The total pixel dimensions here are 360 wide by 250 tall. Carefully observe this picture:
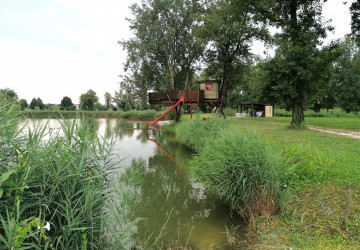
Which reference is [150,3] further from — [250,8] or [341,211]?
[341,211]

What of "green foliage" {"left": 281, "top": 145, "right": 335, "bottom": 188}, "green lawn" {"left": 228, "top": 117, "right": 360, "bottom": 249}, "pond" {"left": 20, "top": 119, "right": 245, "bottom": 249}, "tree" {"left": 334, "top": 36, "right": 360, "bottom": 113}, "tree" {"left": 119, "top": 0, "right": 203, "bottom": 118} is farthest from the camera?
"tree" {"left": 334, "top": 36, "right": 360, "bottom": 113}

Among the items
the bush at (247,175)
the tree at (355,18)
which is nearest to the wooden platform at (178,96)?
the tree at (355,18)

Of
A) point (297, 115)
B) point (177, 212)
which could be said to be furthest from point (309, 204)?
point (297, 115)

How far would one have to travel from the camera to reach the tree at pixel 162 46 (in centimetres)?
2703

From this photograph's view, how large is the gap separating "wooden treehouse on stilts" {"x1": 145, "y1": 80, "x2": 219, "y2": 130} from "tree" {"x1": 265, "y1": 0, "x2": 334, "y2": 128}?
27.6 feet

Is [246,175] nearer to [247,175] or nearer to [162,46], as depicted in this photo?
[247,175]

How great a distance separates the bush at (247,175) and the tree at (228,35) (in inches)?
689

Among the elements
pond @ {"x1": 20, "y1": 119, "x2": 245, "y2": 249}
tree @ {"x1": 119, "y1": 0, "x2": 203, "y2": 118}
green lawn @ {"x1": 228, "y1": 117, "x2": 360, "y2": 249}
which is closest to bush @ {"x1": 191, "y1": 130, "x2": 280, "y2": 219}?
green lawn @ {"x1": 228, "y1": 117, "x2": 360, "y2": 249}

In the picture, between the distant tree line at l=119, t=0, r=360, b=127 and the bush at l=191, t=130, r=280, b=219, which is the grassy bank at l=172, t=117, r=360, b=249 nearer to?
the bush at l=191, t=130, r=280, b=219

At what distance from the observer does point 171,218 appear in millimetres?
5789

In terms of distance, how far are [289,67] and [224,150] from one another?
12197 millimetres

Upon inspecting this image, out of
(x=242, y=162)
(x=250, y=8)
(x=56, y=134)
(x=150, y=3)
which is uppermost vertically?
(x=150, y=3)

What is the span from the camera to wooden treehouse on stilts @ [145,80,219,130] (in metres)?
25.0

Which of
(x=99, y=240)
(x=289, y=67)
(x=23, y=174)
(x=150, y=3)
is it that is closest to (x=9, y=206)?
(x=23, y=174)
